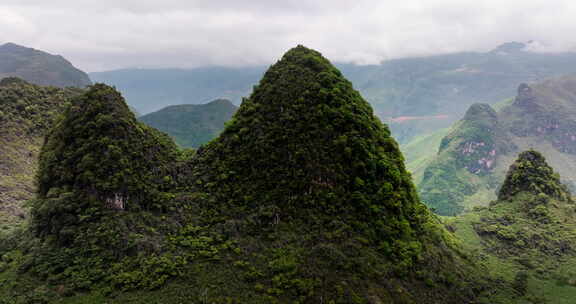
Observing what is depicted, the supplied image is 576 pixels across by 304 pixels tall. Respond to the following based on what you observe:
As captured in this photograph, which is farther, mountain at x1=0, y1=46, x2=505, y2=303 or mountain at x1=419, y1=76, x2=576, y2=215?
mountain at x1=419, y1=76, x2=576, y2=215

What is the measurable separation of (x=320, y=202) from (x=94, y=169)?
25.1 meters

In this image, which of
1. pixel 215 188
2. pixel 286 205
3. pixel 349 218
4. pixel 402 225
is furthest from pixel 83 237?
pixel 402 225

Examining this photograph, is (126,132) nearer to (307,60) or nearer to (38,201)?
(38,201)

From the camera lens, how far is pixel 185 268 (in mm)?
33594

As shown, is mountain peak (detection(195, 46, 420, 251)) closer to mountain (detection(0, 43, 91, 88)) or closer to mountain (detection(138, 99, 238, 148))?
mountain (detection(138, 99, 238, 148))

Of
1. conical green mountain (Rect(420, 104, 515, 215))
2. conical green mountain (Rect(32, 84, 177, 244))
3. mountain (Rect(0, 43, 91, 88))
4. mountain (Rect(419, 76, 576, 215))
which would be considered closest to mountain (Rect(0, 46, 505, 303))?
conical green mountain (Rect(32, 84, 177, 244))

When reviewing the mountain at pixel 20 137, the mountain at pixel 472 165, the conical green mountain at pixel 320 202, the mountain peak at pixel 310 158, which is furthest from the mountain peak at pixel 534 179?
the mountain at pixel 20 137

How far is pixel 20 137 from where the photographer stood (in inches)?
2301

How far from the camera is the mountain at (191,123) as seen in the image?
170 meters

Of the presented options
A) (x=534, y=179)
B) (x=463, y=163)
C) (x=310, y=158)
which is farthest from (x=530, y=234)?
(x=463, y=163)

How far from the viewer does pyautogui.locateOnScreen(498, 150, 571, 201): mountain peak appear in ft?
227

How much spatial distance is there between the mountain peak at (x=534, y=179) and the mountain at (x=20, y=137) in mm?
91122

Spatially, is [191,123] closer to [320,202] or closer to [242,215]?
[242,215]

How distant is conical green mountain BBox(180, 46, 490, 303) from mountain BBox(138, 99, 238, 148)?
12489cm
